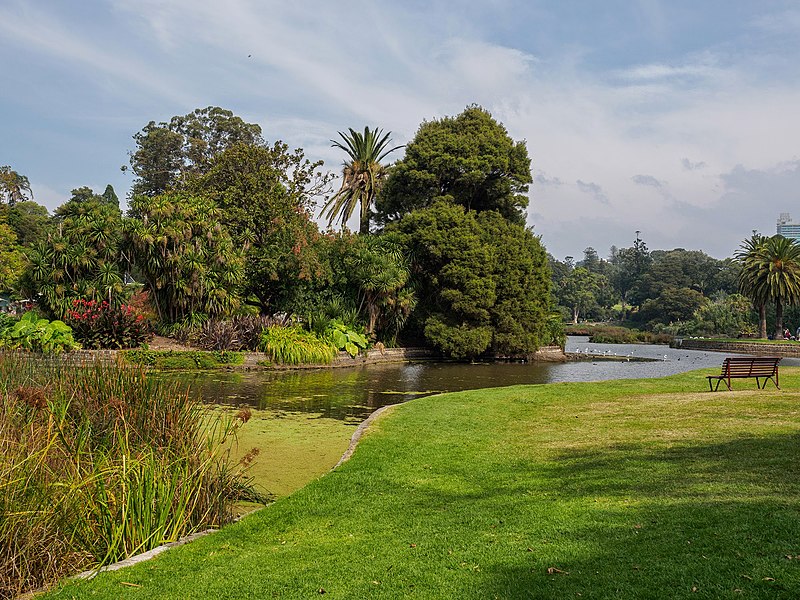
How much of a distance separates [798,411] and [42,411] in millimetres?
10575

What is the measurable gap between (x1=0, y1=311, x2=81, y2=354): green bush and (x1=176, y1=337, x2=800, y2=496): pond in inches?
195

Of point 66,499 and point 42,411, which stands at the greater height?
point 42,411

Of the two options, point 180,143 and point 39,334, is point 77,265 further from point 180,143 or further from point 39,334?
point 180,143

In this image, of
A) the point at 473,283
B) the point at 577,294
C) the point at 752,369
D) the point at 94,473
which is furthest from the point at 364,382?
the point at 577,294

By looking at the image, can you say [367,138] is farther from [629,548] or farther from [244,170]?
[629,548]

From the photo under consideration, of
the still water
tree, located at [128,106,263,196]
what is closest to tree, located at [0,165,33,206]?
tree, located at [128,106,263,196]

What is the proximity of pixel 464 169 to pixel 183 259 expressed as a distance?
1572cm

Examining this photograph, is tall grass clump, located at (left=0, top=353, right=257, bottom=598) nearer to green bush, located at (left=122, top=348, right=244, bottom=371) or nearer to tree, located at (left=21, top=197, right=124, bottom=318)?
green bush, located at (left=122, top=348, right=244, bottom=371)

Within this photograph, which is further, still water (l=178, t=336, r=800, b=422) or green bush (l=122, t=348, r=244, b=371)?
green bush (l=122, t=348, r=244, b=371)

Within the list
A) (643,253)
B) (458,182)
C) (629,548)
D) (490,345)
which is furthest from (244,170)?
(643,253)

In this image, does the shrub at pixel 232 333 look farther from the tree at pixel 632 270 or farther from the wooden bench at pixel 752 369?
the tree at pixel 632 270

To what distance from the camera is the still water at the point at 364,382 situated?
1417 centimetres

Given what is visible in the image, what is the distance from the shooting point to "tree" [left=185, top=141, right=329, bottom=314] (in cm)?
2823

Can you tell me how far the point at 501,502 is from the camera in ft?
19.6
